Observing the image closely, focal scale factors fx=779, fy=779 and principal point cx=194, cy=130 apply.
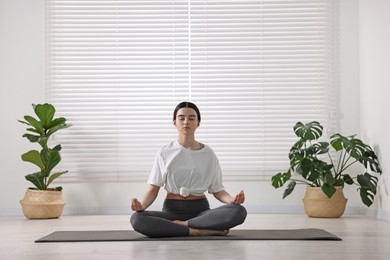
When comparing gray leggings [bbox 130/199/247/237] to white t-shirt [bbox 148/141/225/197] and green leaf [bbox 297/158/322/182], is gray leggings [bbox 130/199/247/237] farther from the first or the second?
green leaf [bbox 297/158/322/182]

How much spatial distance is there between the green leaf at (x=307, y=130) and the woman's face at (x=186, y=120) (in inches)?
86.9

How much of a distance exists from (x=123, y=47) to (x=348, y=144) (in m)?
2.48

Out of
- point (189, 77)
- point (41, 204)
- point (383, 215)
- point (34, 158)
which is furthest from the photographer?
point (189, 77)

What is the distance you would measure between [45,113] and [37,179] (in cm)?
63

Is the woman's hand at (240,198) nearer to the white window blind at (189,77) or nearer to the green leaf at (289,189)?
the green leaf at (289,189)

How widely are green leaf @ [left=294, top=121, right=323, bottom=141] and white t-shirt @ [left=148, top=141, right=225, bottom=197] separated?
2.14 metres

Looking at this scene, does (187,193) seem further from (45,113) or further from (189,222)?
(45,113)

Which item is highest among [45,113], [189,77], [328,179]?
[189,77]

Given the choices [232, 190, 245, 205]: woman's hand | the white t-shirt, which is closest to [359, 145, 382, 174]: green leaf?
the white t-shirt

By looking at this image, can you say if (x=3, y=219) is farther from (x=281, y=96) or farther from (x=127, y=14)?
(x=281, y=96)

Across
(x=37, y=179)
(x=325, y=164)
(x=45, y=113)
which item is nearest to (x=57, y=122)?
(x=45, y=113)

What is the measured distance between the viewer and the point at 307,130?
7.13 metres

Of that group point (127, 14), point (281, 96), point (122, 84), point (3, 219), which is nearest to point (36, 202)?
point (3, 219)

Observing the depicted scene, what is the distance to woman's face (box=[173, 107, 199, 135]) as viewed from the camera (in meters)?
5.09
